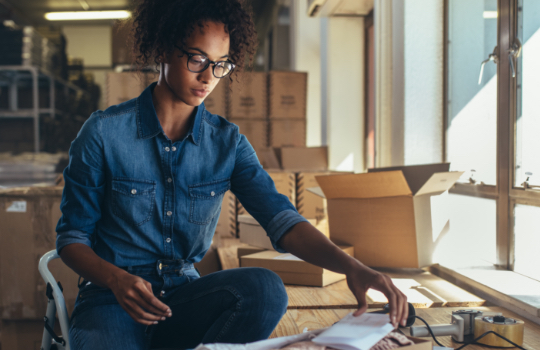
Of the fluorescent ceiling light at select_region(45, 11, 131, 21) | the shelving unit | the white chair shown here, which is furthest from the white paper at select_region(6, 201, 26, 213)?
the fluorescent ceiling light at select_region(45, 11, 131, 21)

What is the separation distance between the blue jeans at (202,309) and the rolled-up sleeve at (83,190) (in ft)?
0.47

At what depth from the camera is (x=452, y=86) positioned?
2.07 metres

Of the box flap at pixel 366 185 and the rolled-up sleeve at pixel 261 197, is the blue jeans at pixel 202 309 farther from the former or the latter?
the box flap at pixel 366 185

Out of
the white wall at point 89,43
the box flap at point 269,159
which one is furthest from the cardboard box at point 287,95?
the white wall at point 89,43

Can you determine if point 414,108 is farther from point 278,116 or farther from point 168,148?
point 278,116

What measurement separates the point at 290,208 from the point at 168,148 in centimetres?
33

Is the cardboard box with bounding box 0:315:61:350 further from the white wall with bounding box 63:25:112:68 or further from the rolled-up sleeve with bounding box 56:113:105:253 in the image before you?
the white wall with bounding box 63:25:112:68

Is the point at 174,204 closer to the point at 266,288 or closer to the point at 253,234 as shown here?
the point at 266,288

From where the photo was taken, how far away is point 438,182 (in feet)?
5.54

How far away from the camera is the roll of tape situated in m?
1.07

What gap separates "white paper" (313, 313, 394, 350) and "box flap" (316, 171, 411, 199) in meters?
0.88

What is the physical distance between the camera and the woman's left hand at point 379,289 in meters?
0.83

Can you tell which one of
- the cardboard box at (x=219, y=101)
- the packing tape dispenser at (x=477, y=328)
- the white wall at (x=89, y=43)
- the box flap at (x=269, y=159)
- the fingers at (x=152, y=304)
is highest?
the white wall at (x=89, y=43)

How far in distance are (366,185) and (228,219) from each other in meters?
1.17
